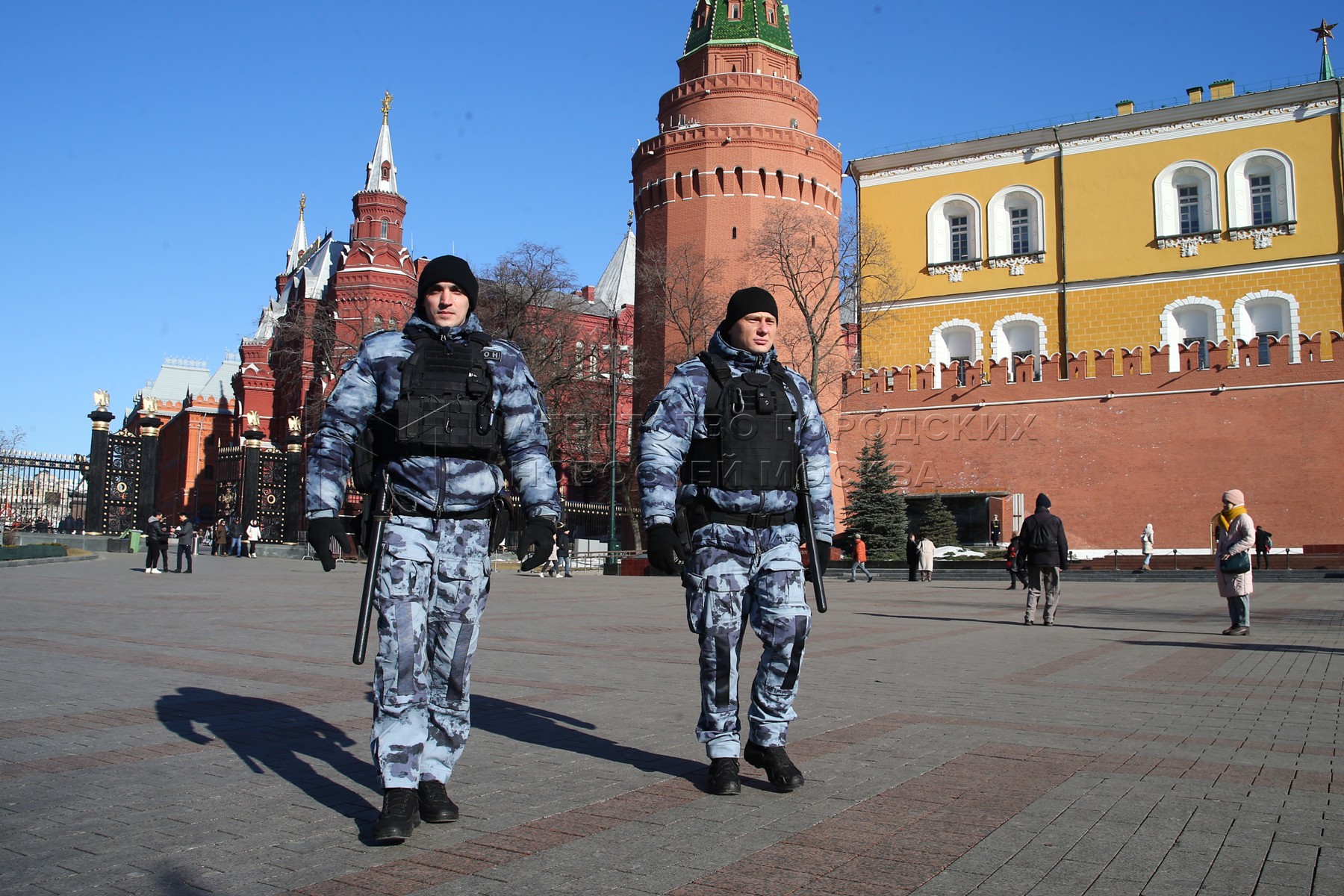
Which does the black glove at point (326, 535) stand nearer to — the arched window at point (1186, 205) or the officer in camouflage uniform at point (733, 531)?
the officer in camouflage uniform at point (733, 531)

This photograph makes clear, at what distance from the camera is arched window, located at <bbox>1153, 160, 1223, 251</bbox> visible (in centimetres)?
4269

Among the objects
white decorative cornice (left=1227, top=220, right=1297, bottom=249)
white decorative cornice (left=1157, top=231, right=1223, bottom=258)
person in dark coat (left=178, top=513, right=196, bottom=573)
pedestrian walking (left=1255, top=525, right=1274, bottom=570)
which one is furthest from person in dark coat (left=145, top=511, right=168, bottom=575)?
white decorative cornice (left=1227, top=220, right=1297, bottom=249)

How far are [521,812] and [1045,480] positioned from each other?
1444 inches

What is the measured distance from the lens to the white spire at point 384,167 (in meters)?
57.1

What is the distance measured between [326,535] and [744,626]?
1.62 metres

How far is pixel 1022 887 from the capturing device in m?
3.00

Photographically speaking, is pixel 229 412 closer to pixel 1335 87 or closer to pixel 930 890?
pixel 1335 87

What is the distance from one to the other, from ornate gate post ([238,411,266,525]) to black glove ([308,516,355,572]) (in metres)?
36.6

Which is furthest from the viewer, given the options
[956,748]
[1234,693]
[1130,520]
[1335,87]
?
[1335,87]

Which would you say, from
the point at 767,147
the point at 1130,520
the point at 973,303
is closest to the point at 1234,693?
the point at 1130,520

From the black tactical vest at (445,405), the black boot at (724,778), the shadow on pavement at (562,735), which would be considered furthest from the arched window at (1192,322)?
the black tactical vest at (445,405)

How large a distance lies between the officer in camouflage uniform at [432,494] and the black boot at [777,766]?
45.8 inches

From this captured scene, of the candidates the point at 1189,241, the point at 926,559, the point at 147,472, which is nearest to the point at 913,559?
the point at 926,559

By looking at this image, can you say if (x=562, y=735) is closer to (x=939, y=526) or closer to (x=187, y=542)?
(x=187, y=542)
